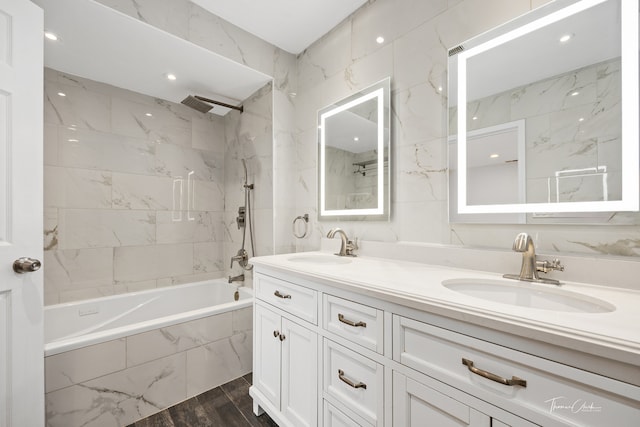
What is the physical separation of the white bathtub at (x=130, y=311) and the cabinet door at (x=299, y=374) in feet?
2.67

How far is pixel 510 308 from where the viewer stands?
0.70 meters

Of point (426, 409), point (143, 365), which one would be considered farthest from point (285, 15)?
point (143, 365)

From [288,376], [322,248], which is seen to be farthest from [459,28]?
[288,376]

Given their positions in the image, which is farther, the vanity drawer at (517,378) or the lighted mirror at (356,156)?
the lighted mirror at (356,156)

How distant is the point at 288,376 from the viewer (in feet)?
4.47

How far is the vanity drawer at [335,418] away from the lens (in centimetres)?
104

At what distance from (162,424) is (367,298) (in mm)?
1543

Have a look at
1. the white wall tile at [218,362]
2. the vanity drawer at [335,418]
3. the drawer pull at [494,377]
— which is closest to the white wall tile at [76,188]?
the white wall tile at [218,362]

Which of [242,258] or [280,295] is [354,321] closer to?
[280,295]

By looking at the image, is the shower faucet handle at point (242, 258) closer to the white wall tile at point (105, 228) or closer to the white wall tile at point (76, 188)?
the white wall tile at point (105, 228)

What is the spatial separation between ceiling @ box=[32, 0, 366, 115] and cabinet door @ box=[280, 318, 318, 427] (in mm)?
1924

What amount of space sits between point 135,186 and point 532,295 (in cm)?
295

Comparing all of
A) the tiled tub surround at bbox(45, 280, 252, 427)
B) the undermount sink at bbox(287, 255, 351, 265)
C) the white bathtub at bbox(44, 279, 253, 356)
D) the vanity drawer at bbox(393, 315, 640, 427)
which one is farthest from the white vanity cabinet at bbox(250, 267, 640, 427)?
the white bathtub at bbox(44, 279, 253, 356)

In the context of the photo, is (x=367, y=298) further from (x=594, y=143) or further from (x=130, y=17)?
(x=130, y=17)
